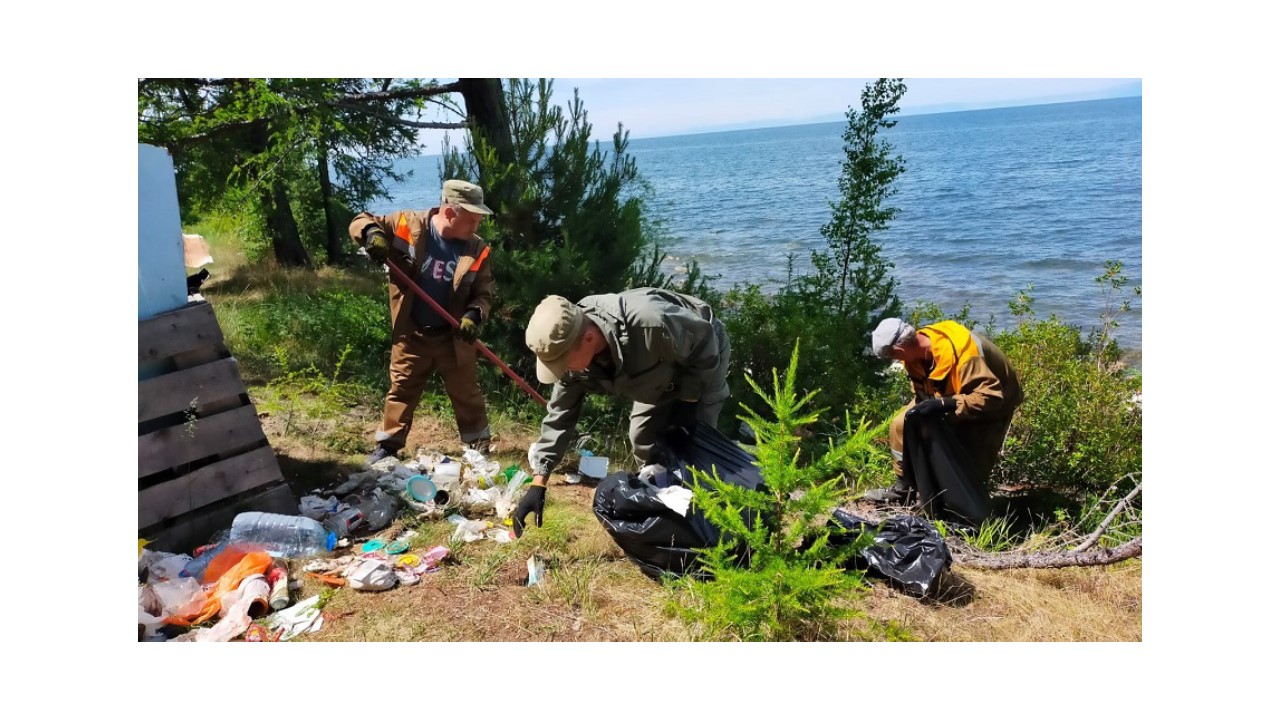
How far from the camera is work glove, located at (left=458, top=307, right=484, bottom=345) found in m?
4.50

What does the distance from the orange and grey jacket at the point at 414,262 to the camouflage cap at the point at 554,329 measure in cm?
173

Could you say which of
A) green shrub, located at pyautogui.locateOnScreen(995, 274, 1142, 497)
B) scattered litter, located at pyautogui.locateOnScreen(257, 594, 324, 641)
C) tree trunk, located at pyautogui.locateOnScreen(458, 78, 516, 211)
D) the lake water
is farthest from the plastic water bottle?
green shrub, located at pyautogui.locateOnScreen(995, 274, 1142, 497)

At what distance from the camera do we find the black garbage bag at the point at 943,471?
4.17 meters

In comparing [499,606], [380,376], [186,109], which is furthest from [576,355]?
[186,109]

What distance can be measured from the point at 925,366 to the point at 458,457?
2.94m

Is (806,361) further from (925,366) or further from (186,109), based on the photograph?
(186,109)

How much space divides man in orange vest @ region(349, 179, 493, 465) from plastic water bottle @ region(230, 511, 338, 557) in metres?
1.02

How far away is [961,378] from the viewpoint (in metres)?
4.05

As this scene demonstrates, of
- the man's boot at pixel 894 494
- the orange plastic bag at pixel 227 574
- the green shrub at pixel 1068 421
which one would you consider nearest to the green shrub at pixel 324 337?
the orange plastic bag at pixel 227 574

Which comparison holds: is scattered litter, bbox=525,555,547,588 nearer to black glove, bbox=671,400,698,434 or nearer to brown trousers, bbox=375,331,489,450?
black glove, bbox=671,400,698,434

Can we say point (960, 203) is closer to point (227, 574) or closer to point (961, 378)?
point (961, 378)

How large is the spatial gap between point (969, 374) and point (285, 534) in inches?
139

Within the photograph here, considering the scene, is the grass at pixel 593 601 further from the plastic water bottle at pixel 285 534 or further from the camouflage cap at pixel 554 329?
the camouflage cap at pixel 554 329

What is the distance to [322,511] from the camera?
3977 mm
